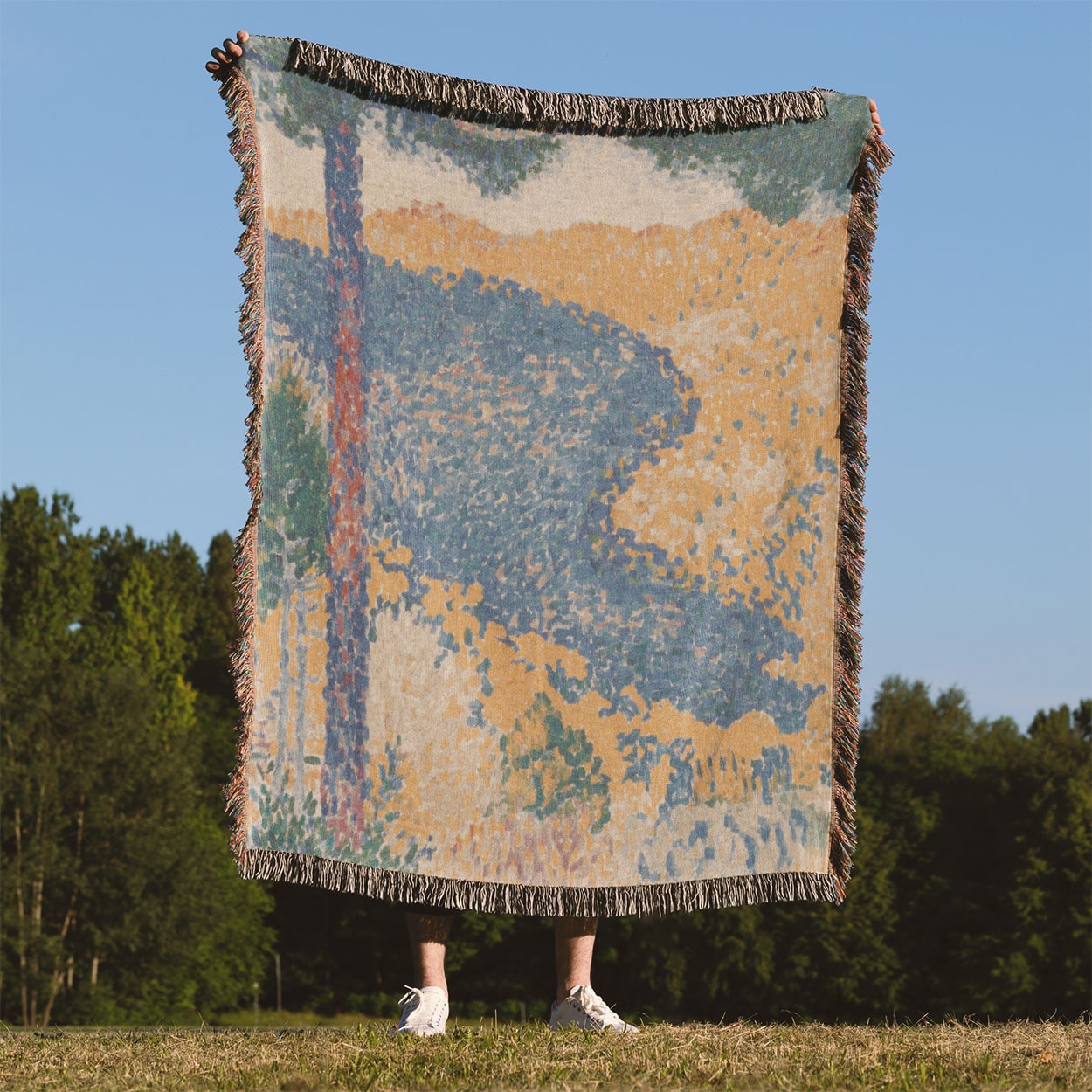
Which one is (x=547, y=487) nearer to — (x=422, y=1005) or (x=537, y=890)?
(x=537, y=890)

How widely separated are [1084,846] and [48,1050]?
103 feet

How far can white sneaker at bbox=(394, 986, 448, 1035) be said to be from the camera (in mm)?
5141

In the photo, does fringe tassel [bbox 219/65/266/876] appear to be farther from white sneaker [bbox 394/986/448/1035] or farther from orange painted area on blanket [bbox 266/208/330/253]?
white sneaker [bbox 394/986/448/1035]

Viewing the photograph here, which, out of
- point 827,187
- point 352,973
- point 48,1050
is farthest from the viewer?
point 352,973

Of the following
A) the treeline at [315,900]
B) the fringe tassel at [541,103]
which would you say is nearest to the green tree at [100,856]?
the treeline at [315,900]

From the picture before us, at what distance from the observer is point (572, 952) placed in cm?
557

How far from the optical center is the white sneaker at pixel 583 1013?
5312 millimetres

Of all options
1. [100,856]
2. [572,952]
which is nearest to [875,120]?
[572,952]

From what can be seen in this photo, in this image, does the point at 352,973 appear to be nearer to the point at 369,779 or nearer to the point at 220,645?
the point at 220,645

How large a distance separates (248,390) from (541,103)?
172 centimetres

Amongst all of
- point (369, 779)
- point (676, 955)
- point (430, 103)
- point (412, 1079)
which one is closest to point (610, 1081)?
point (412, 1079)

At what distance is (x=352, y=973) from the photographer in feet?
122

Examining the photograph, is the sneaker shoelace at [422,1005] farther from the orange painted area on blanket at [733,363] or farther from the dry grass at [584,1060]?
the orange painted area on blanket at [733,363]

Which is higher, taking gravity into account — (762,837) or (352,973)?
(762,837)
